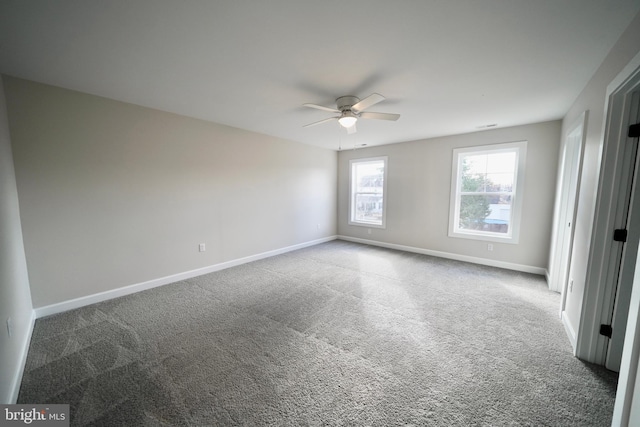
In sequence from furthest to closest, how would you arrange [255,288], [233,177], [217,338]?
1. [233,177]
2. [255,288]
3. [217,338]

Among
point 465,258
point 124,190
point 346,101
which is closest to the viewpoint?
point 346,101

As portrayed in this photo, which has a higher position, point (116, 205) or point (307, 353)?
point (116, 205)

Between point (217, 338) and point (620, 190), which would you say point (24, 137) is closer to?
point (217, 338)

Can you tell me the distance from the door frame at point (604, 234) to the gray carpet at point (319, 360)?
20cm

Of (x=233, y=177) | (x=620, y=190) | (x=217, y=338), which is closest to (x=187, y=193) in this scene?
(x=233, y=177)

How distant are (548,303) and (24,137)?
6.00 metres

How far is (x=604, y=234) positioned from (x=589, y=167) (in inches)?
27.4

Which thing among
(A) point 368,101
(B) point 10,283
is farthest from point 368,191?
(B) point 10,283

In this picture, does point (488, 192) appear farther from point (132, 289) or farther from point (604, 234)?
point (132, 289)

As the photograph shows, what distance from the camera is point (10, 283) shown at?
1774 mm

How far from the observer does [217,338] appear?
2.19 meters

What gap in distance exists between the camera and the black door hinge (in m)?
1.79
